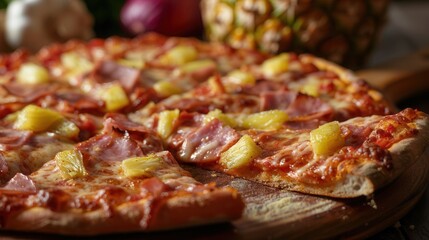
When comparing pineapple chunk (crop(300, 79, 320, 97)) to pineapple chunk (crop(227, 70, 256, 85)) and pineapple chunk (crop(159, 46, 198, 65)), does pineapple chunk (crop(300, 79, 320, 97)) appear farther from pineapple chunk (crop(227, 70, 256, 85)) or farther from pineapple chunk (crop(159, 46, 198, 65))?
pineapple chunk (crop(159, 46, 198, 65))

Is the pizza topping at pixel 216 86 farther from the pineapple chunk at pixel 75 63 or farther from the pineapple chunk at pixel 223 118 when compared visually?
the pineapple chunk at pixel 75 63

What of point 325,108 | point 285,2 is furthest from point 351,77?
point 285,2

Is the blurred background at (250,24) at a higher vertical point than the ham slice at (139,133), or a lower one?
higher

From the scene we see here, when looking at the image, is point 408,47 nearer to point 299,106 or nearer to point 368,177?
point 299,106

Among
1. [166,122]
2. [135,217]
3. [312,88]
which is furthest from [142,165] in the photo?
[312,88]

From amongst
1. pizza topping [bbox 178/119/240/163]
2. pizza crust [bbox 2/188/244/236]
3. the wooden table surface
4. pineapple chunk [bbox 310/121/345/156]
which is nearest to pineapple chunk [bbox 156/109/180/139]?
pizza topping [bbox 178/119/240/163]

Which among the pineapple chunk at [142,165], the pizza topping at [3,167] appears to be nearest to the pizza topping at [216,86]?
the pineapple chunk at [142,165]
